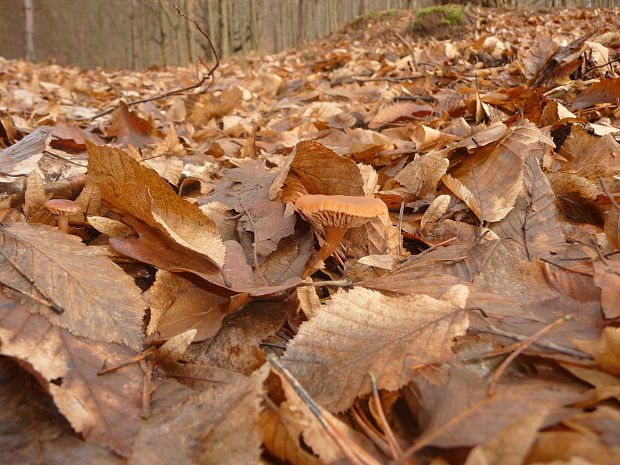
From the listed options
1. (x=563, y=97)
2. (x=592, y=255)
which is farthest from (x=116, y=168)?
(x=563, y=97)

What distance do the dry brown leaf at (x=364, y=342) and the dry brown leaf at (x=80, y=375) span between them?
0.30m

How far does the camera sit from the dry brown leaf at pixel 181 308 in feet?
3.16

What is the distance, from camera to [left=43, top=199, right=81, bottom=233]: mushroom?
1.18 m

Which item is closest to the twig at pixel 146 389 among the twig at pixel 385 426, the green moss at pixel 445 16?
the twig at pixel 385 426

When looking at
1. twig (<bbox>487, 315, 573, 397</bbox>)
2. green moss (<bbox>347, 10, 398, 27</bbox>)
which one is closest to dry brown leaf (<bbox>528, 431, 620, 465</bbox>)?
twig (<bbox>487, 315, 573, 397</bbox>)

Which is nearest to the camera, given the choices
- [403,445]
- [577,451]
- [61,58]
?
[577,451]

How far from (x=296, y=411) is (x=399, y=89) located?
9.70 feet

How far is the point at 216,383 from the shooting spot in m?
0.84

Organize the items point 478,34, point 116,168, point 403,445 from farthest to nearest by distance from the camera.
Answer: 1. point 478,34
2. point 116,168
3. point 403,445

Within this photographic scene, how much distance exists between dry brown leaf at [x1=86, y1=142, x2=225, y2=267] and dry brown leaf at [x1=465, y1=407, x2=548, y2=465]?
0.68m

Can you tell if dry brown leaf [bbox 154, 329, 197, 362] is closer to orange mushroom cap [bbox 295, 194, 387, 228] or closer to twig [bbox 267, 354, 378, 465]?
twig [bbox 267, 354, 378, 465]

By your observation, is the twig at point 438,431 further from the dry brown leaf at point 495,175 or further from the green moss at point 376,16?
the green moss at point 376,16

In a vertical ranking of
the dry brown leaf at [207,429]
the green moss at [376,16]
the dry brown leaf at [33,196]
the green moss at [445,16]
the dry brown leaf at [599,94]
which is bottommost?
the dry brown leaf at [207,429]

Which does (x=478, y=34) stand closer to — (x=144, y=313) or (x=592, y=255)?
(x=592, y=255)
